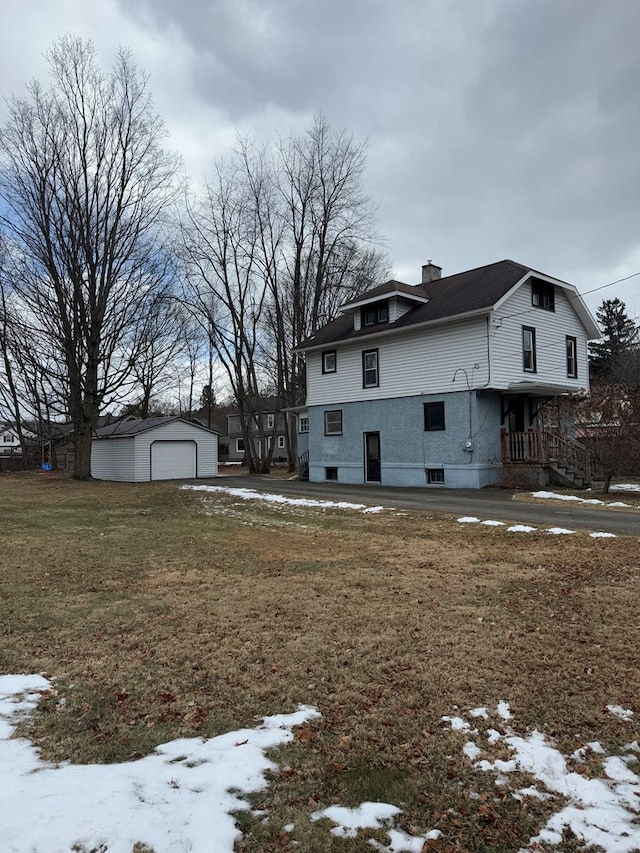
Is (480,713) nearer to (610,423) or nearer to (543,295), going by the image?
(610,423)

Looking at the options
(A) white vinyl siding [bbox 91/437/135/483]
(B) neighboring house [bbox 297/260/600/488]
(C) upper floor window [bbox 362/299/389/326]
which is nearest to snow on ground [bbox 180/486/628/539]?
(B) neighboring house [bbox 297/260/600/488]

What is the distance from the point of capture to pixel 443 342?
19.4m

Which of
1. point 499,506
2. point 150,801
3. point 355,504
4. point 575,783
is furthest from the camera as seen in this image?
point 355,504

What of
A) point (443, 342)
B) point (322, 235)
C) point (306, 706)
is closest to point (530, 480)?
point (443, 342)

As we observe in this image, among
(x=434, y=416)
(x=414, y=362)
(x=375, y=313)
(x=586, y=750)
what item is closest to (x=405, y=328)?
(x=414, y=362)

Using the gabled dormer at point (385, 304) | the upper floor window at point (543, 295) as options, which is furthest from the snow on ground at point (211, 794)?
the gabled dormer at point (385, 304)

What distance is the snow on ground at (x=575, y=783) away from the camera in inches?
92.7

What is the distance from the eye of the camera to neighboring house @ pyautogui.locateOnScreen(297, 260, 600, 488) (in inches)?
718

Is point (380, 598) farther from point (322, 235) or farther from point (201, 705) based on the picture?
point (322, 235)

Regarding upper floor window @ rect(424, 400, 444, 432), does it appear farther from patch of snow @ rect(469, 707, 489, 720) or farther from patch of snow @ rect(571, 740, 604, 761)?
patch of snow @ rect(571, 740, 604, 761)

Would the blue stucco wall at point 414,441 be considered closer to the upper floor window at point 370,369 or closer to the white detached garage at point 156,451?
the upper floor window at point 370,369

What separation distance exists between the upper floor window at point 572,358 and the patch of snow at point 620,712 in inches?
784

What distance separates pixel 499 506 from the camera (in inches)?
A: 528

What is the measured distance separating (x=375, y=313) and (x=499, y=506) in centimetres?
1131
